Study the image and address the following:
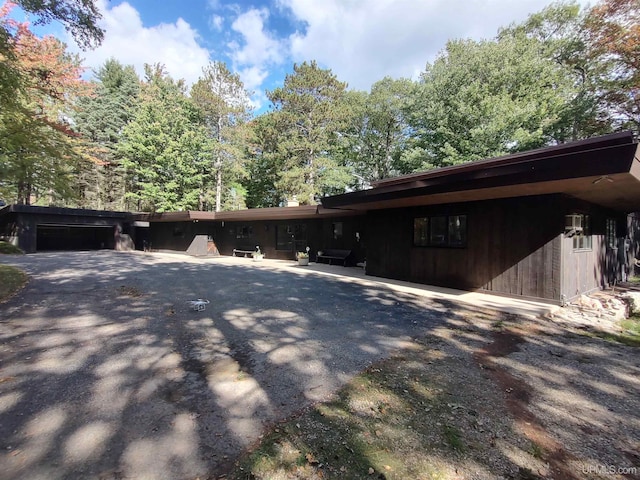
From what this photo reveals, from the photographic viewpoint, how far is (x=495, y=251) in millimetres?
6363

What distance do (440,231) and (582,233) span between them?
2.80 m

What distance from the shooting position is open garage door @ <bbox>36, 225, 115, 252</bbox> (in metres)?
18.4

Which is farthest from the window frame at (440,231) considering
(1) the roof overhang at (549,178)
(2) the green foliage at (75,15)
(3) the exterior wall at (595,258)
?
(2) the green foliage at (75,15)

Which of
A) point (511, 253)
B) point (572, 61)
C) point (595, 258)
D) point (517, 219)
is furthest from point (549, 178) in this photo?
point (572, 61)

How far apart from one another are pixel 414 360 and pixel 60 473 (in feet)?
9.41

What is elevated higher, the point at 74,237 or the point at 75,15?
the point at 75,15

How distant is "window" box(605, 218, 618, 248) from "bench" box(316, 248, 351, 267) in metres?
7.58

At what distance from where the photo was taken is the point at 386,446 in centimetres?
189

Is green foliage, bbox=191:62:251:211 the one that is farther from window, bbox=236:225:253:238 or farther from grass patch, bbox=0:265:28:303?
grass patch, bbox=0:265:28:303

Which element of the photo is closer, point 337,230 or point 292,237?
point 337,230

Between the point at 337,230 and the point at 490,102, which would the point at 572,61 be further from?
the point at 337,230

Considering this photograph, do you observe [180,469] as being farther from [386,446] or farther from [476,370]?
[476,370]

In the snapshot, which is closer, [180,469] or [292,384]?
[180,469]

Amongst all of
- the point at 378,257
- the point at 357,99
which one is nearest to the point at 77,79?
the point at 357,99
